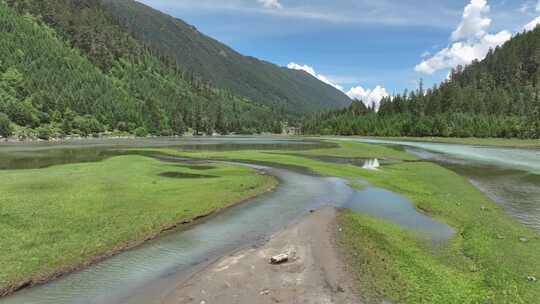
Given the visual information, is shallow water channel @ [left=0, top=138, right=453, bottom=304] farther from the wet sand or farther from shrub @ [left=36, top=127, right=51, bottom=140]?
shrub @ [left=36, top=127, right=51, bottom=140]

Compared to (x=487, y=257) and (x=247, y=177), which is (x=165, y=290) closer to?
(x=487, y=257)

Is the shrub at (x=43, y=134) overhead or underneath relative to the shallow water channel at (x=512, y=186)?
overhead

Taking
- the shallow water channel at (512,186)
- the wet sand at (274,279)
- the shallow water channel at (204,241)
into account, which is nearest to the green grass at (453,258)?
the wet sand at (274,279)

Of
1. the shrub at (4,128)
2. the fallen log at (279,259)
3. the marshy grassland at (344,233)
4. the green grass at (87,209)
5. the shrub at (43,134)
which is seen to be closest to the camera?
the marshy grassland at (344,233)

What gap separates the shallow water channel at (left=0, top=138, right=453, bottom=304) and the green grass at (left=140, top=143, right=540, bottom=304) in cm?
213

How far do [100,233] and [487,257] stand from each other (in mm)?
22608

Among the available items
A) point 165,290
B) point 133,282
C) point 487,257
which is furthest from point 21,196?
point 487,257

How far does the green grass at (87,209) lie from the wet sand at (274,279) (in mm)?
7203

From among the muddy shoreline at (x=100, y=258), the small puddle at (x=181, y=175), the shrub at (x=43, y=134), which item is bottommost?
the muddy shoreline at (x=100, y=258)

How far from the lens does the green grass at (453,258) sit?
1423 centimetres

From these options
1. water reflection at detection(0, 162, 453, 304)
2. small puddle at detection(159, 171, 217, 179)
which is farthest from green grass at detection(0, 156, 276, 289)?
small puddle at detection(159, 171, 217, 179)

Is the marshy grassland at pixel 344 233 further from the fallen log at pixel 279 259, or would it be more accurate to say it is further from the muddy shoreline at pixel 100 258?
the fallen log at pixel 279 259

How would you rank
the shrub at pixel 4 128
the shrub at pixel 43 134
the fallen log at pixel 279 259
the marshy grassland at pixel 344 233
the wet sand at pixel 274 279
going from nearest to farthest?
1. the wet sand at pixel 274 279
2. the marshy grassland at pixel 344 233
3. the fallen log at pixel 279 259
4. the shrub at pixel 4 128
5. the shrub at pixel 43 134

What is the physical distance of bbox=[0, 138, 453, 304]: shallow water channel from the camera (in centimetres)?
1456
